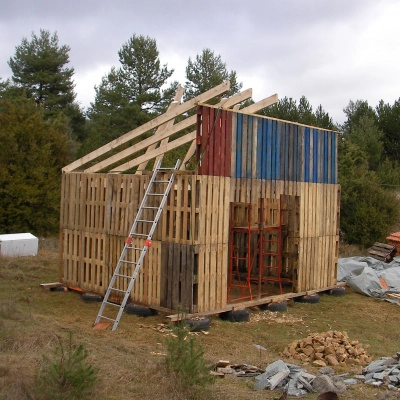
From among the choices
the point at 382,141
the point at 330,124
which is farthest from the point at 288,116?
the point at 382,141

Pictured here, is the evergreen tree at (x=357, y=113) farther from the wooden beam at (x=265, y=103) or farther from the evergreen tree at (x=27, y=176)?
the wooden beam at (x=265, y=103)

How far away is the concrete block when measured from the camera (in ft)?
55.1

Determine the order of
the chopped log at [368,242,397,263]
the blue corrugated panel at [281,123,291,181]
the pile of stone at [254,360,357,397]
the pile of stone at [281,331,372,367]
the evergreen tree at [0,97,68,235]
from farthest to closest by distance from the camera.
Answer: the evergreen tree at [0,97,68,235] → the chopped log at [368,242,397,263] → the blue corrugated panel at [281,123,291,181] → the pile of stone at [281,331,372,367] → the pile of stone at [254,360,357,397]

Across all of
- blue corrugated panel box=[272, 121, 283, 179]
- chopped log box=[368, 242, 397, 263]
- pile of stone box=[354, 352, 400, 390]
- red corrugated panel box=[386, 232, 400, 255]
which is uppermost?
blue corrugated panel box=[272, 121, 283, 179]

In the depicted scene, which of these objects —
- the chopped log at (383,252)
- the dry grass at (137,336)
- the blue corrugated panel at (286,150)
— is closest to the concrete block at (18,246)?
the dry grass at (137,336)

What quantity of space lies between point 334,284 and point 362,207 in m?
8.66

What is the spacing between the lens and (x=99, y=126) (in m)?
33.4

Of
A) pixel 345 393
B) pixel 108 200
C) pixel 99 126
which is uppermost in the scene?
pixel 99 126

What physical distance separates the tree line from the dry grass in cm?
729

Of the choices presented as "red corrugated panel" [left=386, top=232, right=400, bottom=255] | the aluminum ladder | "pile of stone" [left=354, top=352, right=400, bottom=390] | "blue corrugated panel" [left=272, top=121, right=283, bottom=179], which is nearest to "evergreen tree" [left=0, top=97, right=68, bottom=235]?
the aluminum ladder

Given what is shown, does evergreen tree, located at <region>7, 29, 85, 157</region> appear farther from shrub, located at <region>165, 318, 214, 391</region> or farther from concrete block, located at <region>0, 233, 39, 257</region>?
shrub, located at <region>165, 318, 214, 391</region>

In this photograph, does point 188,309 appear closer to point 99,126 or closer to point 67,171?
point 67,171

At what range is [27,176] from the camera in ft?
72.2

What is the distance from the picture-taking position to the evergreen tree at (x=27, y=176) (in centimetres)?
2147
